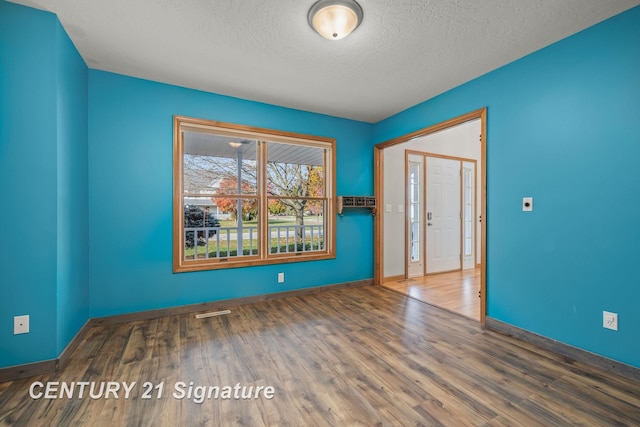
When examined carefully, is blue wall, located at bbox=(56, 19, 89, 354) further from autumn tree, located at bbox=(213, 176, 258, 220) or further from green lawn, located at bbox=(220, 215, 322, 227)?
green lawn, located at bbox=(220, 215, 322, 227)

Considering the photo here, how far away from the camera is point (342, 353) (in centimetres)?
228

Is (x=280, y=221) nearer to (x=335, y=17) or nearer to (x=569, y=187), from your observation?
(x=335, y=17)

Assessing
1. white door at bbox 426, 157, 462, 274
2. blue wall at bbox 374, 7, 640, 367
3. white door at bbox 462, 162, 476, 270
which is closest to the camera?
blue wall at bbox 374, 7, 640, 367

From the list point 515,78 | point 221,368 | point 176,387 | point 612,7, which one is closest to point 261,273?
point 221,368

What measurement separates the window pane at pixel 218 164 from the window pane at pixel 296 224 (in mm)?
544

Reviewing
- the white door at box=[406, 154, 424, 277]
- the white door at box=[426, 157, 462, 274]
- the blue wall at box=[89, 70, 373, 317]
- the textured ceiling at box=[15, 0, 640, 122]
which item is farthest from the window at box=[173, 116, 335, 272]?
the white door at box=[426, 157, 462, 274]

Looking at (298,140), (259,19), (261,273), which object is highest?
(259,19)

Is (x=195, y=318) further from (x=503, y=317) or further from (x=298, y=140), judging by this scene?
(x=503, y=317)

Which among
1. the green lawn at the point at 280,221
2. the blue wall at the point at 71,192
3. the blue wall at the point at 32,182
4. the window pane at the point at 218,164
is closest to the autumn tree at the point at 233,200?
the window pane at the point at 218,164

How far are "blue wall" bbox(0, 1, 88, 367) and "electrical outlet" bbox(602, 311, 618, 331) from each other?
163 inches

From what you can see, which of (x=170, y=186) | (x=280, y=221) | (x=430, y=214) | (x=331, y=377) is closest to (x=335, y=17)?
(x=170, y=186)

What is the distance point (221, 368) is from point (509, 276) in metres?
2.76

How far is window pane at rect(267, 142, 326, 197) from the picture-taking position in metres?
3.94

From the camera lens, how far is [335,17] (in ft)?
6.29
